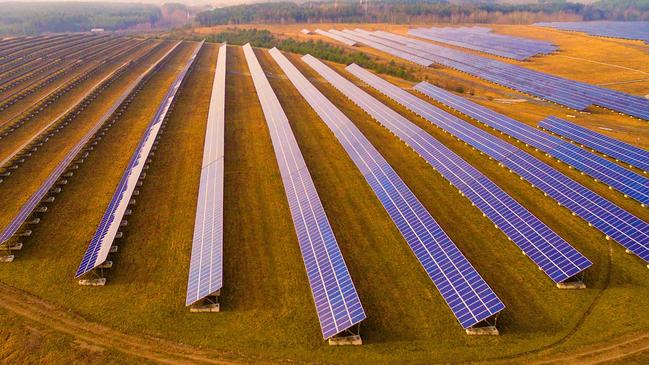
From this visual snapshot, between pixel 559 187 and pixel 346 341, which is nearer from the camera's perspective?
pixel 346 341

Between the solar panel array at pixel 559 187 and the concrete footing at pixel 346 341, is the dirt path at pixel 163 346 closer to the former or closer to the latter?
the concrete footing at pixel 346 341

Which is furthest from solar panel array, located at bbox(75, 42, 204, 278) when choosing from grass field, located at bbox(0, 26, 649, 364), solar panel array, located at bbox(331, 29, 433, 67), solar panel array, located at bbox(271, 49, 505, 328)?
solar panel array, located at bbox(331, 29, 433, 67)

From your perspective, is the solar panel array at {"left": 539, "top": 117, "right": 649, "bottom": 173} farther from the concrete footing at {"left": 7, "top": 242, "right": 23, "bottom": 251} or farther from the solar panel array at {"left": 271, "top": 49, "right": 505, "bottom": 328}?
the concrete footing at {"left": 7, "top": 242, "right": 23, "bottom": 251}

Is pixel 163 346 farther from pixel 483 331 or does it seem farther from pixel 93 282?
pixel 483 331

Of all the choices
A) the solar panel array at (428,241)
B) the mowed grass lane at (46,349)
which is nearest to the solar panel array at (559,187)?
the solar panel array at (428,241)

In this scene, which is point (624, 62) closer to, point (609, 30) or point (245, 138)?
point (609, 30)

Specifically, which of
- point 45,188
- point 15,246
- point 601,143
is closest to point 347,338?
point 15,246
